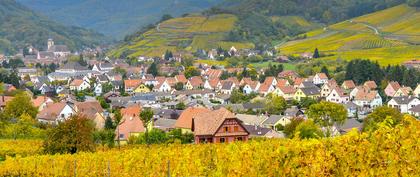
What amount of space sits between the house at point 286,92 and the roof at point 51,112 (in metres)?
28.1

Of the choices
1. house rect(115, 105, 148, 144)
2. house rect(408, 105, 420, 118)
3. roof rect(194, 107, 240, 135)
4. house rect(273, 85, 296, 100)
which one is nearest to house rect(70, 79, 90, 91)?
house rect(273, 85, 296, 100)

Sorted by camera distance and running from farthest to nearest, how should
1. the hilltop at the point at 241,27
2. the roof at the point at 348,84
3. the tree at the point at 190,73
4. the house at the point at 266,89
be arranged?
the hilltop at the point at 241,27 → the tree at the point at 190,73 → the house at the point at 266,89 → the roof at the point at 348,84

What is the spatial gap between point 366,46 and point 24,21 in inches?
4548

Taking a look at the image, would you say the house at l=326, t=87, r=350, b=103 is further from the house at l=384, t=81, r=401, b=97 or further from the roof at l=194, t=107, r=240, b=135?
the roof at l=194, t=107, r=240, b=135

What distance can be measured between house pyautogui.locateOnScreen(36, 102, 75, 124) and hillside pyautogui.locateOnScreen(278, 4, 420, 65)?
53198mm

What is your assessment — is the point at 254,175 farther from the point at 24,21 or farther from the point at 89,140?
the point at 24,21

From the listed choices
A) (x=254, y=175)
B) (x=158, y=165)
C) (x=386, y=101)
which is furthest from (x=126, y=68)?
(x=254, y=175)

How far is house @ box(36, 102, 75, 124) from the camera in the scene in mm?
51125

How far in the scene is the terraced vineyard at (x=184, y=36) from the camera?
419ft

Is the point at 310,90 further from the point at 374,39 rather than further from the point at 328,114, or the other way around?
the point at 374,39

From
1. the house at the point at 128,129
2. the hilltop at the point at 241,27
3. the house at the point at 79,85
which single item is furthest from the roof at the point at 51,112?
the hilltop at the point at 241,27

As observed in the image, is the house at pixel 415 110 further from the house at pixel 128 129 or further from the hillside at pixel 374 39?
the hillside at pixel 374 39

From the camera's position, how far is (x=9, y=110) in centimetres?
4706

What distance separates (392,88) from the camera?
70.2m
